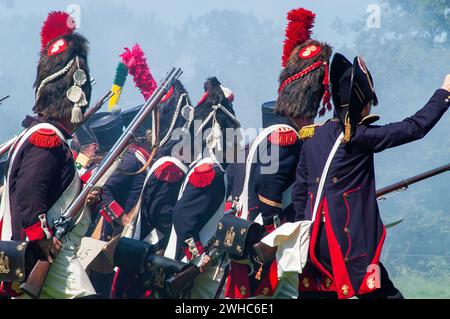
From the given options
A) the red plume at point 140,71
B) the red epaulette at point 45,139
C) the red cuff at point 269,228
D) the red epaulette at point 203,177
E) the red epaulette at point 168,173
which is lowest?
the red cuff at point 269,228

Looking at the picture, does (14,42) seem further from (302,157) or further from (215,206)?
(302,157)

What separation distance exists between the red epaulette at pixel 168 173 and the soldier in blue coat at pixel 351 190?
2.69m

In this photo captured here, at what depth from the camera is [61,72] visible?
24.3 feet

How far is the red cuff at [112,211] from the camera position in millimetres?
9828

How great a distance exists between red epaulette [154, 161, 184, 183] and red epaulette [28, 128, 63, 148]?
2.27m

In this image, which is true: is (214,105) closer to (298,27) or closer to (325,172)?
(298,27)

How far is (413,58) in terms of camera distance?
62.2 ft

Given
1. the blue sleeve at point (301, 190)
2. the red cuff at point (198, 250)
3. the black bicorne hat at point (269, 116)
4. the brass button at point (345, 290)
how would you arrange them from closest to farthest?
the brass button at point (345, 290) → the blue sleeve at point (301, 190) → the red cuff at point (198, 250) → the black bicorne hat at point (269, 116)

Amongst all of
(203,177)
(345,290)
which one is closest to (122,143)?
(203,177)

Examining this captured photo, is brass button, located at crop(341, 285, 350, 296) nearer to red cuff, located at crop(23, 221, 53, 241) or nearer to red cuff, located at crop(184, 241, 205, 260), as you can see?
red cuff, located at crop(23, 221, 53, 241)

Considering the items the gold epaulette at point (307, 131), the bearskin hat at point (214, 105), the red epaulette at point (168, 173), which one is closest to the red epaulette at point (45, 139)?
the gold epaulette at point (307, 131)

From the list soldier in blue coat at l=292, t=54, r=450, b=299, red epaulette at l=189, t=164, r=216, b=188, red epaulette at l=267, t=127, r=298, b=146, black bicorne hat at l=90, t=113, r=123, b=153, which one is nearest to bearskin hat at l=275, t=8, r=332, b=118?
red epaulette at l=267, t=127, r=298, b=146

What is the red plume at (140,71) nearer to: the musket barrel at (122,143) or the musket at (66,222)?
the musket barrel at (122,143)
